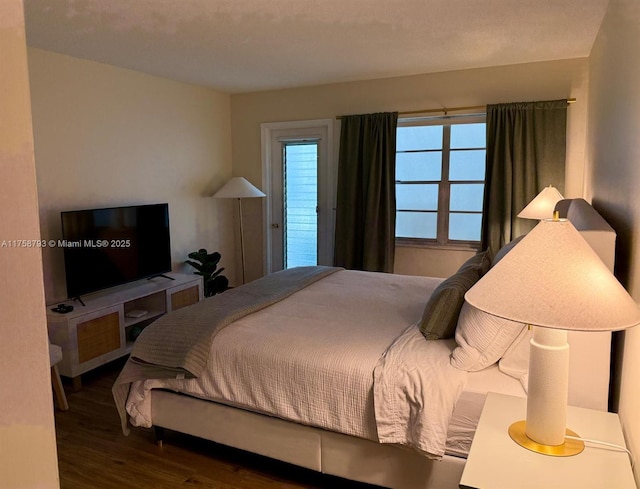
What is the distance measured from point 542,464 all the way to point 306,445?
119cm

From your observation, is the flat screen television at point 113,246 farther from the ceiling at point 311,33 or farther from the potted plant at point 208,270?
the ceiling at point 311,33

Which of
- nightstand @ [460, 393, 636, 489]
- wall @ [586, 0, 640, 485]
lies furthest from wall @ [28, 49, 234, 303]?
wall @ [586, 0, 640, 485]

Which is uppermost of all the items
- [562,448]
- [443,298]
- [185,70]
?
[185,70]

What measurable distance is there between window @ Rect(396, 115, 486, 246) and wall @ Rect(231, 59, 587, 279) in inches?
6.5

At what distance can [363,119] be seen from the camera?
4.70m

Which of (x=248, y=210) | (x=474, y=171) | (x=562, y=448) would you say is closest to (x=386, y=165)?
(x=474, y=171)

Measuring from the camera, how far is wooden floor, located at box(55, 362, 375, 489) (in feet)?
7.64

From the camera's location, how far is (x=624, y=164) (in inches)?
74.0

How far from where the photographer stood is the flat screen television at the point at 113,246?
3535 millimetres

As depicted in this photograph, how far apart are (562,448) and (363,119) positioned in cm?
380

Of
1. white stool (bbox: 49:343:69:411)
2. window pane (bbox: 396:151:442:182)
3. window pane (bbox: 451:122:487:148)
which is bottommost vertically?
white stool (bbox: 49:343:69:411)

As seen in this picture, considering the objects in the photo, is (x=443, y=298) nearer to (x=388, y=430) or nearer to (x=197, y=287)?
(x=388, y=430)

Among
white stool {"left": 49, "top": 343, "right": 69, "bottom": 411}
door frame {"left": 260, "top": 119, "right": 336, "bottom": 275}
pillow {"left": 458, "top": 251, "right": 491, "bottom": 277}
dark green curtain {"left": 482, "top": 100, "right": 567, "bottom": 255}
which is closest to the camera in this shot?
pillow {"left": 458, "top": 251, "right": 491, "bottom": 277}

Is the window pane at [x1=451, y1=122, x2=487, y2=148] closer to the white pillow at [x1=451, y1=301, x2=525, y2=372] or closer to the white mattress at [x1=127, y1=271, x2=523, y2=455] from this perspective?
the white mattress at [x1=127, y1=271, x2=523, y2=455]
